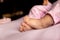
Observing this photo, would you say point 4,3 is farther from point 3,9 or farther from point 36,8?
point 36,8

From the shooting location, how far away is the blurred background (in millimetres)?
2330

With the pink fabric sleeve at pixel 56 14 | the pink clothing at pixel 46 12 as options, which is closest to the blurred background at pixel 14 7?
the pink clothing at pixel 46 12

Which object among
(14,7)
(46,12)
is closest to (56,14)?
(46,12)

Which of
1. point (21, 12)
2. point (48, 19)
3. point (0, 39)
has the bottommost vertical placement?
point (21, 12)

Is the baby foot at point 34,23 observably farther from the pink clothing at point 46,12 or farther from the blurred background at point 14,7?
the blurred background at point 14,7

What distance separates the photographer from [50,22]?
884 mm

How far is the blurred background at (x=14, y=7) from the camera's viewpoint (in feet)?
7.64

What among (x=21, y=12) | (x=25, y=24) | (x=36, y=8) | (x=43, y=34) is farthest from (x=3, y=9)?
(x=43, y=34)

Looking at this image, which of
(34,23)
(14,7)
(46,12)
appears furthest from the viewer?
(14,7)

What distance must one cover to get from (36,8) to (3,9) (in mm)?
1280

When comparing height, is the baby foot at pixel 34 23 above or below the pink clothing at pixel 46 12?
below

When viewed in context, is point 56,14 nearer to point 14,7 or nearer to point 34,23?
point 34,23

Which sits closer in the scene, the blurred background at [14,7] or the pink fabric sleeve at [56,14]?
the pink fabric sleeve at [56,14]

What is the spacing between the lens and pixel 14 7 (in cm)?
243
